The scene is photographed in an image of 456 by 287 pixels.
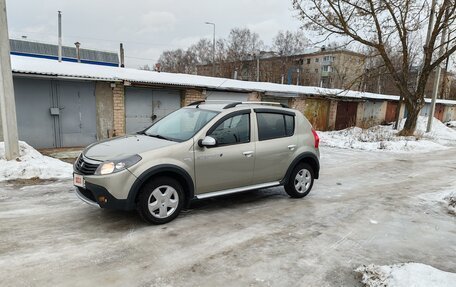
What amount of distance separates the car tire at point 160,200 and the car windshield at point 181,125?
2.24 feet

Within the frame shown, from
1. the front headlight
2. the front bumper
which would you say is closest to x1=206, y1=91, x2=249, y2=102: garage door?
the front headlight

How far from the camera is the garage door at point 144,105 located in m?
12.1

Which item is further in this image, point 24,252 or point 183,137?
point 183,137

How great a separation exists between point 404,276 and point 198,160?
9.05 feet

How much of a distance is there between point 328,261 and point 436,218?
2.72 metres

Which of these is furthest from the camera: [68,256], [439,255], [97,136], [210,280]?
[97,136]

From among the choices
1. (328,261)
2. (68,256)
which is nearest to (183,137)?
(68,256)

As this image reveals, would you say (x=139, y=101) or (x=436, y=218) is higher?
(x=139, y=101)

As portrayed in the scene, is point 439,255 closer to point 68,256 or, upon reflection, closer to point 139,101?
point 68,256

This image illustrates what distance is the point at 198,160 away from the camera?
4.56 metres

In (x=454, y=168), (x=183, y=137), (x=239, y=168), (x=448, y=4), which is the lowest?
(x=454, y=168)

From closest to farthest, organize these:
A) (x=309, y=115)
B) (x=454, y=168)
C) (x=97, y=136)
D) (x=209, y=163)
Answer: (x=209, y=163), (x=454, y=168), (x=97, y=136), (x=309, y=115)

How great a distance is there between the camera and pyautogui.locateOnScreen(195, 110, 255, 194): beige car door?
4637 millimetres

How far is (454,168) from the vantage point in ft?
32.2
